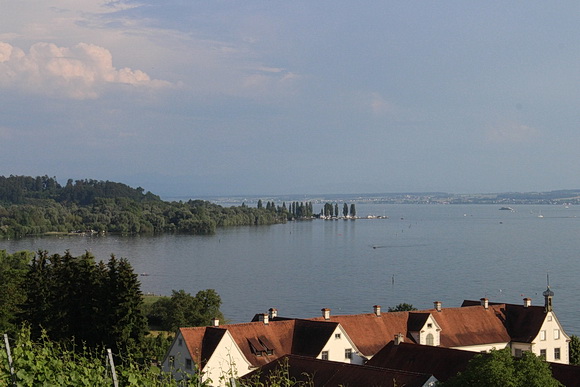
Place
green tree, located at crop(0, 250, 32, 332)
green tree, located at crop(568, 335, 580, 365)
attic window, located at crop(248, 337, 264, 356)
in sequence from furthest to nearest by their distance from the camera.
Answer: green tree, located at crop(0, 250, 32, 332)
green tree, located at crop(568, 335, 580, 365)
attic window, located at crop(248, 337, 264, 356)

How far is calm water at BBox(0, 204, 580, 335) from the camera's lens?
165 ft

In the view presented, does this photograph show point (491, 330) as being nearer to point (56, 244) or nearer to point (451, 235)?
point (56, 244)

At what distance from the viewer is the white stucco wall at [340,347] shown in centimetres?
2277

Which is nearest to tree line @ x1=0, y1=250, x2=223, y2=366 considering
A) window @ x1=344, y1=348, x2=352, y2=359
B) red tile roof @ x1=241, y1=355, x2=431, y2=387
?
window @ x1=344, y1=348, x2=352, y2=359

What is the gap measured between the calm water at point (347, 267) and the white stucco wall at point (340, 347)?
17.6 m

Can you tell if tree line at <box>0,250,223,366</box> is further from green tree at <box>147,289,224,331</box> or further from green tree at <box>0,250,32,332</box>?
green tree at <box>147,289,224,331</box>

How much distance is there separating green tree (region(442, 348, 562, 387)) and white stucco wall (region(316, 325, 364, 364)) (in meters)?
7.96

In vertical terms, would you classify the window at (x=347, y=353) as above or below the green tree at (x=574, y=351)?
above

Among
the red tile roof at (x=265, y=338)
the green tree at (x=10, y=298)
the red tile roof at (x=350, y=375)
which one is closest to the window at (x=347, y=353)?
the red tile roof at (x=265, y=338)

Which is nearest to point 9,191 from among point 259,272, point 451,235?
point 451,235

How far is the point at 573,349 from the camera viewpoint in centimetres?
2650

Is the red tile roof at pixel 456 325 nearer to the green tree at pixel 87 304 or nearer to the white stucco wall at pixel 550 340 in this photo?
the white stucco wall at pixel 550 340

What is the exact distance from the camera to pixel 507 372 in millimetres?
14297

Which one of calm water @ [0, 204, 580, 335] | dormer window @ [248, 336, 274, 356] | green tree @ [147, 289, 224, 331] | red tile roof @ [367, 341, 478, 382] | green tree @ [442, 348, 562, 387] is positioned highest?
green tree @ [442, 348, 562, 387]
